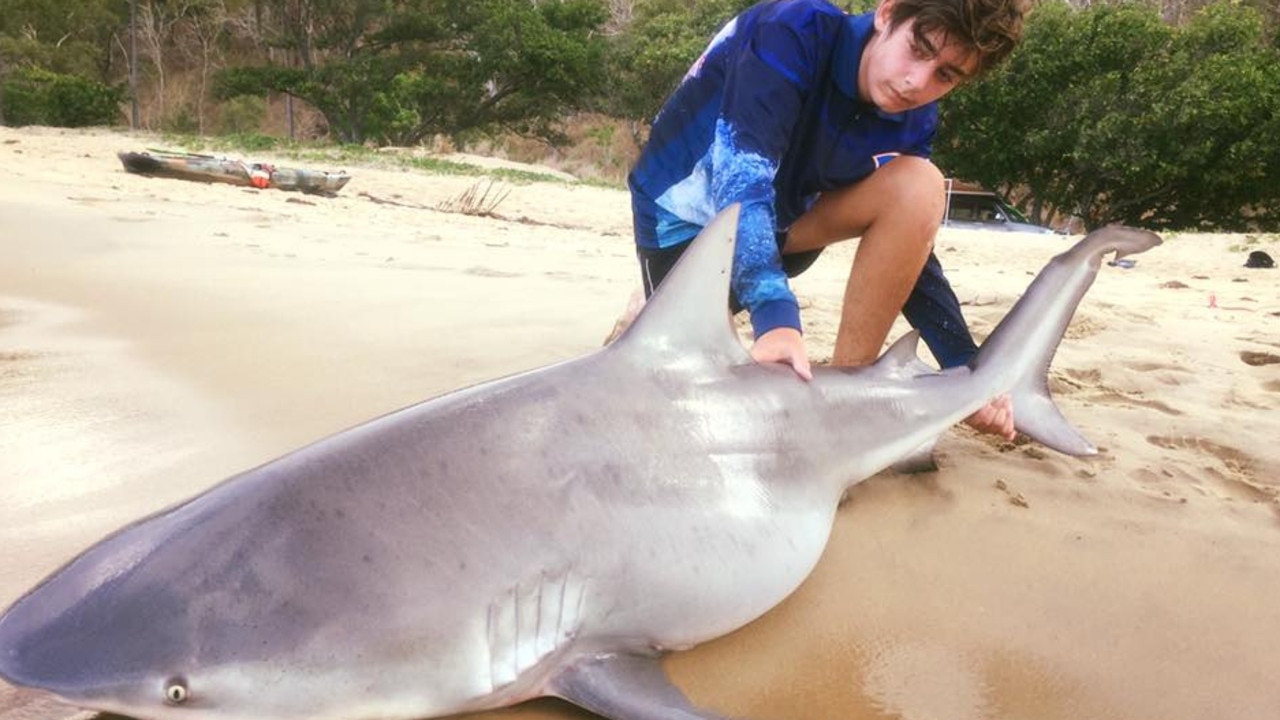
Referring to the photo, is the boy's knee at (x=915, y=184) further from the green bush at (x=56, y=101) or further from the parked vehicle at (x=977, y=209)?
the green bush at (x=56, y=101)

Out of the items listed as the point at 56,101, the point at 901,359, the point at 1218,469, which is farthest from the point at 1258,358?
the point at 56,101

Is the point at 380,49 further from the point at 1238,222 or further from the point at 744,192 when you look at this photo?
the point at 744,192

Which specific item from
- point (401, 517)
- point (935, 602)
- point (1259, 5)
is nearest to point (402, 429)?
point (401, 517)

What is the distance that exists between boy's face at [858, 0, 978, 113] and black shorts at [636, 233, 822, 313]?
21.8 inches

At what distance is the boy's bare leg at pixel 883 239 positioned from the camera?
266 cm

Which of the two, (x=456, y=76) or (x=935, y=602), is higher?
(x=456, y=76)

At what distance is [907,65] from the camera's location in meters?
2.28

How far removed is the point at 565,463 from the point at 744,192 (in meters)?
0.82

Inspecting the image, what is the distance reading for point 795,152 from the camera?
8.68ft

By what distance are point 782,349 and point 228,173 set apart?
357 inches

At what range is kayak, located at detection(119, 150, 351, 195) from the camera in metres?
9.90

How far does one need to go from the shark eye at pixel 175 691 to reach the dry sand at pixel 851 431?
23cm

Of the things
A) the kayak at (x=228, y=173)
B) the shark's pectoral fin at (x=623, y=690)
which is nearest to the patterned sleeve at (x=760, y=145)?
the shark's pectoral fin at (x=623, y=690)

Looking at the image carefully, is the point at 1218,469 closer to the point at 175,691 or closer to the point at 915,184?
the point at 915,184
